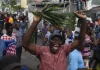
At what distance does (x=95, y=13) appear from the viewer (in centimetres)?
2556

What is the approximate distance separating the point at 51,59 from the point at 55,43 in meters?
0.22

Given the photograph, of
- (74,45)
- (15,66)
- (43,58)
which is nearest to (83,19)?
(74,45)

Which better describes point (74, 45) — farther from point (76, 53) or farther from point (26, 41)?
point (76, 53)

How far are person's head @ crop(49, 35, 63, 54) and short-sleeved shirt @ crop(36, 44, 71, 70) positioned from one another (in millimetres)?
53

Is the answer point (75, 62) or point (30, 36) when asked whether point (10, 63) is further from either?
point (75, 62)

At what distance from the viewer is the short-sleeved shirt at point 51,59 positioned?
429 centimetres

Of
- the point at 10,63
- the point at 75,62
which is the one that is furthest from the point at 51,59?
the point at 75,62

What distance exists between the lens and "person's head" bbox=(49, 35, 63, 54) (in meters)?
4.37

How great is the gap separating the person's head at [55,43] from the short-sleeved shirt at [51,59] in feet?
0.17

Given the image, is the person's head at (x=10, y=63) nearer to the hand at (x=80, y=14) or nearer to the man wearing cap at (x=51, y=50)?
the man wearing cap at (x=51, y=50)

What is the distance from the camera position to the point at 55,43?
4375mm

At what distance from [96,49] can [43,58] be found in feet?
14.8

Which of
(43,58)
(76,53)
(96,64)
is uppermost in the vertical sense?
(43,58)

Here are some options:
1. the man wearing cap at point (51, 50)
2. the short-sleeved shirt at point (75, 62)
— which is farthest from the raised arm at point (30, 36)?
the short-sleeved shirt at point (75, 62)
